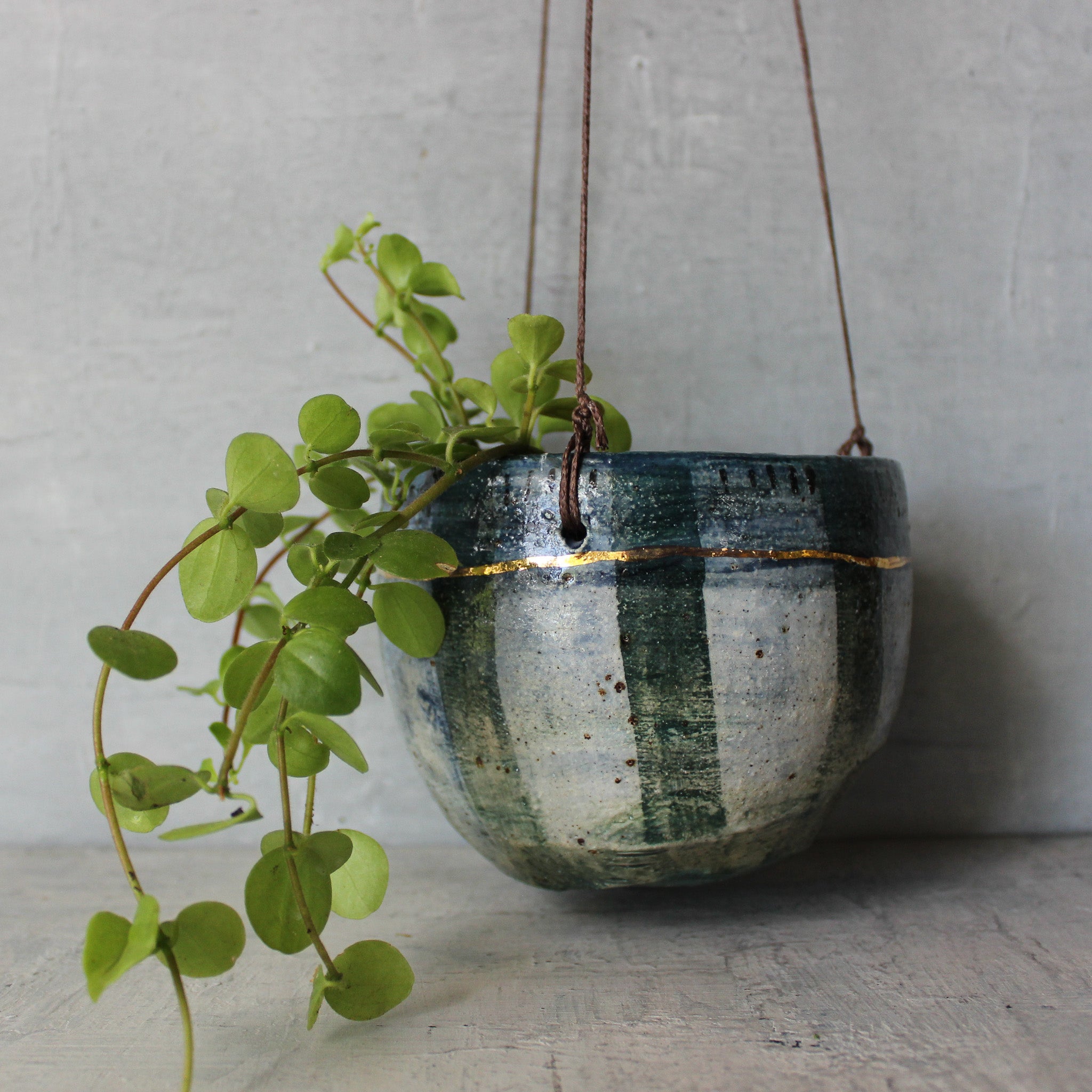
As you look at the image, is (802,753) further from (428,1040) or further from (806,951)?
(428,1040)

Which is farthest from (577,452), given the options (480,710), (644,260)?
(644,260)

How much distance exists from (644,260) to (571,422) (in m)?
0.32

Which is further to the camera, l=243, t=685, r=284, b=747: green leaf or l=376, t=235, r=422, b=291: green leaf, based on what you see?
l=376, t=235, r=422, b=291: green leaf

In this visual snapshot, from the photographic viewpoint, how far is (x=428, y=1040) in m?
0.51

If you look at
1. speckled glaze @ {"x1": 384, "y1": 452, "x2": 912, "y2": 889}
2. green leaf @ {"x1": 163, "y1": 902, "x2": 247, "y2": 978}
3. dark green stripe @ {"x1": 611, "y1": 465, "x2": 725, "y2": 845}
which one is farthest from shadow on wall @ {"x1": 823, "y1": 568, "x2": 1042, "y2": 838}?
green leaf @ {"x1": 163, "y1": 902, "x2": 247, "y2": 978}

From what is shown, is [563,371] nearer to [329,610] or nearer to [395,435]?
[395,435]

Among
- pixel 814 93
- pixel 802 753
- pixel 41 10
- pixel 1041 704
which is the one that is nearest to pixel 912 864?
pixel 1041 704

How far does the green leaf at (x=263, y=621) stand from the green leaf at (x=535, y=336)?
0.33 m

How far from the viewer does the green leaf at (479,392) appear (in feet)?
2.02

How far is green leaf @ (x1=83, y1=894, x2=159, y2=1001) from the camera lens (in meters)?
0.39

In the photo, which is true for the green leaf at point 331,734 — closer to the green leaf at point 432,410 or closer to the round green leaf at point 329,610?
the round green leaf at point 329,610

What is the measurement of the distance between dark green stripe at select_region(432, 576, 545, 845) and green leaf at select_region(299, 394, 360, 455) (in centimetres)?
11

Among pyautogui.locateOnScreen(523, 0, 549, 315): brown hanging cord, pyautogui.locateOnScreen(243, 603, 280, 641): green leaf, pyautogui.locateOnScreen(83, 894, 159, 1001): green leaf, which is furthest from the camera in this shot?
pyautogui.locateOnScreen(523, 0, 549, 315): brown hanging cord

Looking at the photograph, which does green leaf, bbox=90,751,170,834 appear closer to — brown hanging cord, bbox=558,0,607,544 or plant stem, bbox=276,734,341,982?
plant stem, bbox=276,734,341,982
